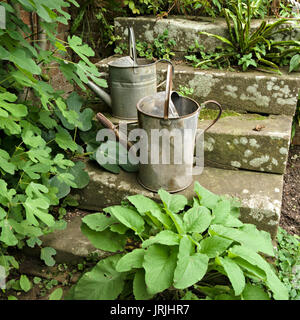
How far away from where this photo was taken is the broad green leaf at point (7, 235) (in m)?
1.55

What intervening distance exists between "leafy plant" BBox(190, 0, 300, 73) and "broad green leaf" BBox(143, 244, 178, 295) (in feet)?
5.27

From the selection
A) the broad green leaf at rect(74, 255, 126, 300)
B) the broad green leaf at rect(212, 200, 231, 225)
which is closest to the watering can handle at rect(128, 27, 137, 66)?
the broad green leaf at rect(212, 200, 231, 225)

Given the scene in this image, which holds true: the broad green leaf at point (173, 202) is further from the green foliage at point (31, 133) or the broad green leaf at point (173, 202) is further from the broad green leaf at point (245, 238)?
the green foliage at point (31, 133)

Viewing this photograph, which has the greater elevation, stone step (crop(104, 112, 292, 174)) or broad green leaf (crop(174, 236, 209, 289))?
stone step (crop(104, 112, 292, 174))

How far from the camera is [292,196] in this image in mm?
2580

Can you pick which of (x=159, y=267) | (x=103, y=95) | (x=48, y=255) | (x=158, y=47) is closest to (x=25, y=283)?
(x=48, y=255)

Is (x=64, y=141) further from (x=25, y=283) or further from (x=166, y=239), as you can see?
(x=166, y=239)

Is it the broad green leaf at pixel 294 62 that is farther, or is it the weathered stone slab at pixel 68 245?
the broad green leaf at pixel 294 62

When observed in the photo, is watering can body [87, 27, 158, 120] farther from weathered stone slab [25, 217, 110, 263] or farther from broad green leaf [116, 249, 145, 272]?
broad green leaf [116, 249, 145, 272]

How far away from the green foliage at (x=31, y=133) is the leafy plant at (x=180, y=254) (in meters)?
0.33

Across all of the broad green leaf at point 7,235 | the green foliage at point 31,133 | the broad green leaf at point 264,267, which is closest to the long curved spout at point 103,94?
the green foliage at point 31,133

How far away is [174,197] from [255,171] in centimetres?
70

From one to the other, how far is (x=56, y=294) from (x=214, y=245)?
887 mm

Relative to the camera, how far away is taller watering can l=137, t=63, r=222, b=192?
188 centimetres
